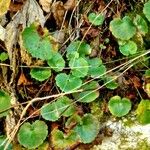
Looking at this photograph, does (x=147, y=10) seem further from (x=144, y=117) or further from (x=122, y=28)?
(x=144, y=117)

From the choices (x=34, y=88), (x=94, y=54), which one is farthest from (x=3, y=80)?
(x=94, y=54)

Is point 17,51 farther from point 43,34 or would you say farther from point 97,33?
point 97,33

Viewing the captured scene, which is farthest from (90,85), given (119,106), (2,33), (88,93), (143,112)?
(2,33)

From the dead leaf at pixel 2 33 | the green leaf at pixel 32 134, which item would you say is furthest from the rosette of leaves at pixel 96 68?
the dead leaf at pixel 2 33

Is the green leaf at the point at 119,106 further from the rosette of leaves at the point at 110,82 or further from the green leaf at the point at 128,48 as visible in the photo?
the green leaf at the point at 128,48

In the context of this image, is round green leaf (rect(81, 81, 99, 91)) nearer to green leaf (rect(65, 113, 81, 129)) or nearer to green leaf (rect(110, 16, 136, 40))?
green leaf (rect(65, 113, 81, 129))

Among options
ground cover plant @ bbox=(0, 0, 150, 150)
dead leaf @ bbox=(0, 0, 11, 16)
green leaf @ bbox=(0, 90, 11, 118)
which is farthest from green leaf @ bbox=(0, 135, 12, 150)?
dead leaf @ bbox=(0, 0, 11, 16)
